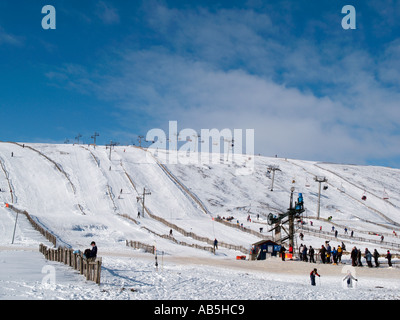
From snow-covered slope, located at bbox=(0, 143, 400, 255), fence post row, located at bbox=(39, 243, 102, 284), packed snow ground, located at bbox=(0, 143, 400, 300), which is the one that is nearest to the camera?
fence post row, located at bbox=(39, 243, 102, 284)

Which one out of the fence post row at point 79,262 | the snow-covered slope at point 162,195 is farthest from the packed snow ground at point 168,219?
the fence post row at point 79,262

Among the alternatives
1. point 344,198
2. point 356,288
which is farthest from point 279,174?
point 356,288

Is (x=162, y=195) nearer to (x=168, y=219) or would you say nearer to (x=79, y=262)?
(x=168, y=219)

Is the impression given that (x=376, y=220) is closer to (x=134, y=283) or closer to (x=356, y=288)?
(x=356, y=288)

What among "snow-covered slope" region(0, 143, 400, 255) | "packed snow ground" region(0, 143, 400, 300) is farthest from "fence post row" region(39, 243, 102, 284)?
"snow-covered slope" region(0, 143, 400, 255)

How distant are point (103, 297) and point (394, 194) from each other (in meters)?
101

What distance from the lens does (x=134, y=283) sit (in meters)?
14.4

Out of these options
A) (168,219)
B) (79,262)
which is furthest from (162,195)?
(79,262)

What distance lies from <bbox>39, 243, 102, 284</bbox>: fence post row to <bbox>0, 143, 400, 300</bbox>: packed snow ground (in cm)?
36

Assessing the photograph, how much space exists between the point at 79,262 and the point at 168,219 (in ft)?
123

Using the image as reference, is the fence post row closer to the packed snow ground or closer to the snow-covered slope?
the packed snow ground

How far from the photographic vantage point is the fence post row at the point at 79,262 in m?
13.2

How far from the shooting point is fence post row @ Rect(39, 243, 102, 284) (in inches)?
519

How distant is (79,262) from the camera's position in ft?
50.0
